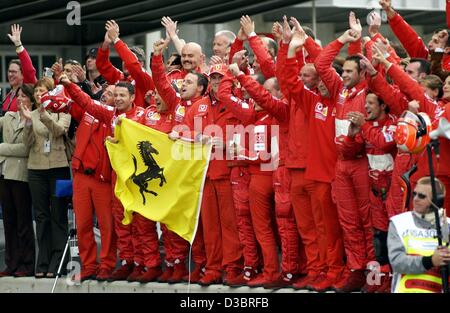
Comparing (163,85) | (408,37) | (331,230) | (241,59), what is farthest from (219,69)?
(331,230)

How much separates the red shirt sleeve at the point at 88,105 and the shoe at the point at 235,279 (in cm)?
222

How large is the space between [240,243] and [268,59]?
1803 millimetres

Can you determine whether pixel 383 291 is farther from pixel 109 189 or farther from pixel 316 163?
pixel 109 189

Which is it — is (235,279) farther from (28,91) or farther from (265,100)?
(28,91)

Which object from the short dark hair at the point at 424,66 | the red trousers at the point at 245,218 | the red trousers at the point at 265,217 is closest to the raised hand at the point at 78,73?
the red trousers at the point at 245,218

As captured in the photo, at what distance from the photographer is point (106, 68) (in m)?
15.4

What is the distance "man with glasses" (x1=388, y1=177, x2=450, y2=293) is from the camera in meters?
10.5

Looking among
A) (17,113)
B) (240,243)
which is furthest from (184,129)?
(17,113)

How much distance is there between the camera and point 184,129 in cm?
1370

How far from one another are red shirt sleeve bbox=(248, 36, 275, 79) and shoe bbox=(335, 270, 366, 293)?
7.52ft

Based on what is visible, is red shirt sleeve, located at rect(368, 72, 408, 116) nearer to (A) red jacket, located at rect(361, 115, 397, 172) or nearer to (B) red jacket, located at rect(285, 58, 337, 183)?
(A) red jacket, located at rect(361, 115, 397, 172)

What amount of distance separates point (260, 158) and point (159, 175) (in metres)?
1.21

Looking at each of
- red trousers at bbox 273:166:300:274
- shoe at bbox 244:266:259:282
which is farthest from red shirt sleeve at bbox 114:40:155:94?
shoe at bbox 244:266:259:282

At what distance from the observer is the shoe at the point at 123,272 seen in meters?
14.2
